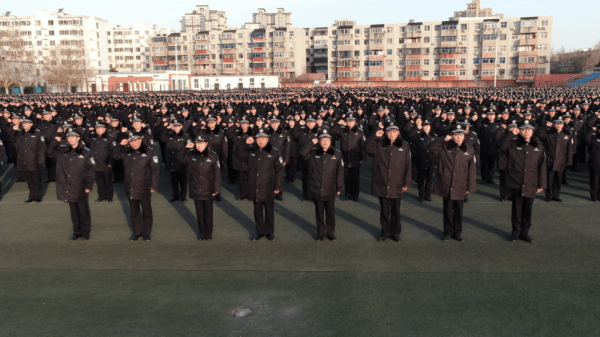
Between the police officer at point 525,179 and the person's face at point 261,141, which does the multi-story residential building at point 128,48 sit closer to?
the person's face at point 261,141

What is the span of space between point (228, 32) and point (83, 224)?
109m

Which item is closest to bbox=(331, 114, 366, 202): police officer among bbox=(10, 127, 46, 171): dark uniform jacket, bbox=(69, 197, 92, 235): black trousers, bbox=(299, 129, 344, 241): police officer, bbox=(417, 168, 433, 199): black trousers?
bbox=(417, 168, 433, 199): black trousers

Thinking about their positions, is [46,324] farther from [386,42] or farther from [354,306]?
[386,42]

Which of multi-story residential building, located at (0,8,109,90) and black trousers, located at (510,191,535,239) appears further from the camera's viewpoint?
multi-story residential building, located at (0,8,109,90)

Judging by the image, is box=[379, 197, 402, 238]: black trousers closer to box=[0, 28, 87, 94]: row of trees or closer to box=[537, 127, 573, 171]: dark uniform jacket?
box=[537, 127, 573, 171]: dark uniform jacket

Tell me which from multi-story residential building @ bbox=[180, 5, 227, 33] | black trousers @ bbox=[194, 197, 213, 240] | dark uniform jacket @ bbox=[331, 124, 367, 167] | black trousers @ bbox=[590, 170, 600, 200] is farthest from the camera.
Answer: multi-story residential building @ bbox=[180, 5, 227, 33]

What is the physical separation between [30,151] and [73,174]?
3.70 metres

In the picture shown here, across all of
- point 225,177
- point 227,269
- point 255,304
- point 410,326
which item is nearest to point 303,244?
point 227,269

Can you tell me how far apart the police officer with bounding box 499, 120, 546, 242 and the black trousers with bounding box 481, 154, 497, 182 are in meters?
4.57

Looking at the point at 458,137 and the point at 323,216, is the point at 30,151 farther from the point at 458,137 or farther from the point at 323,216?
the point at 458,137

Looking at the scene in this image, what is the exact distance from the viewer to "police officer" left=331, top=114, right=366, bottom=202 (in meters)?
10.4

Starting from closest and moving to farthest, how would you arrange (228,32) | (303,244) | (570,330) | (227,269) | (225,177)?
(570,330) < (227,269) < (303,244) < (225,177) < (228,32)

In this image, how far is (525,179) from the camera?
7.55m

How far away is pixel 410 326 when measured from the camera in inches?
194
